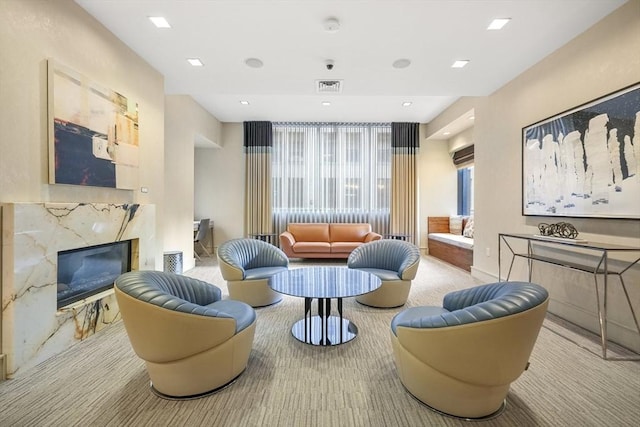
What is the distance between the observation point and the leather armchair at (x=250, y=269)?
3150 millimetres

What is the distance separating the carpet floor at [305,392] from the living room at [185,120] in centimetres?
42

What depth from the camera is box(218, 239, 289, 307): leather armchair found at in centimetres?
315

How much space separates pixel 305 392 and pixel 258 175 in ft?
17.3

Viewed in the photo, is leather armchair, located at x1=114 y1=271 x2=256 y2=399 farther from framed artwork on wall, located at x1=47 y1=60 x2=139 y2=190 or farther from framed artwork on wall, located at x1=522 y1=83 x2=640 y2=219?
framed artwork on wall, located at x1=522 y1=83 x2=640 y2=219

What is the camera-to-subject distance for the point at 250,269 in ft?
11.5

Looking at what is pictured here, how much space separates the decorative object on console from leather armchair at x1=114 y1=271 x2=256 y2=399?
9.80ft

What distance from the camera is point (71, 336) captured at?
2.30 metres

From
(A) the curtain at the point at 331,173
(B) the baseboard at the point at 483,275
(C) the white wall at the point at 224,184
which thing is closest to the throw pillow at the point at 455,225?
(A) the curtain at the point at 331,173

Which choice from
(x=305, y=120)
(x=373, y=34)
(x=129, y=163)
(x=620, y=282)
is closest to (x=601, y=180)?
(x=620, y=282)

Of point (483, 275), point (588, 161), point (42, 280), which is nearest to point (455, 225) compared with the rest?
point (483, 275)

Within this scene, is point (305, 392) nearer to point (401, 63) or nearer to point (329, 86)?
point (401, 63)

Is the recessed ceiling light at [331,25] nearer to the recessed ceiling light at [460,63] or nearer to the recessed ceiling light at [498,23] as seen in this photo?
the recessed ceiling light at [498,23]

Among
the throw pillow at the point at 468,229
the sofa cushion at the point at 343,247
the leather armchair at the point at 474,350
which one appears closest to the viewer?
the leather armchair at the point at 474,350

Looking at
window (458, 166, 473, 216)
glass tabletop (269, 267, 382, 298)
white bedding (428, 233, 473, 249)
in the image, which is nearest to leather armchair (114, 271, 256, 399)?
glass tabletop (269, 267, 382, 298)
